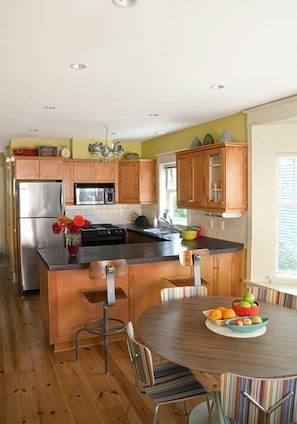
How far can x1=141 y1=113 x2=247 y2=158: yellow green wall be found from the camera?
4.62m

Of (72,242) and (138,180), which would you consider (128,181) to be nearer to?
(138,180)

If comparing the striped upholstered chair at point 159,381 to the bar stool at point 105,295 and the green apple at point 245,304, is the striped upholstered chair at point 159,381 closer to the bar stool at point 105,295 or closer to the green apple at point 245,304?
the green apple at point 245,304

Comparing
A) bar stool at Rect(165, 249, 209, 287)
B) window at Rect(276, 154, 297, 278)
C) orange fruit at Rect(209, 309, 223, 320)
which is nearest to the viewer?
orange fruit at Rect(209, 309, 223, 320)

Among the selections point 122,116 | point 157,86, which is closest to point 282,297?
point 157,86

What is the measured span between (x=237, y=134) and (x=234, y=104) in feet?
1.94

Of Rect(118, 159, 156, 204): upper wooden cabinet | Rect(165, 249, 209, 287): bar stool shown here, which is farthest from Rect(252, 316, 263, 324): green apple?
Rect(118, 159, 156, 204): upper wooden cabinet

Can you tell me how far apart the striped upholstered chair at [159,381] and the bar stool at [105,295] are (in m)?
1.07

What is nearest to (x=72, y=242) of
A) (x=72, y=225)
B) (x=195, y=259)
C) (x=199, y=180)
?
(x=72, y=225)

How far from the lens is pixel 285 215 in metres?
4.35

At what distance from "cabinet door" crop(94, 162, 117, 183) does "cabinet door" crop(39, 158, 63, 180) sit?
66cm

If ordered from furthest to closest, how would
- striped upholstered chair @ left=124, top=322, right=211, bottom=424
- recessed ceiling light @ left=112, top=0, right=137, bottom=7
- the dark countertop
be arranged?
the dark countertop < striped upholstered chair @ left=124, top=322, right=211, bottom=424 < recessed ceiling light @ left=112, top=0, right=137, bottom=7

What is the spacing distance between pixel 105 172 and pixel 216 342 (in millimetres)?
5064

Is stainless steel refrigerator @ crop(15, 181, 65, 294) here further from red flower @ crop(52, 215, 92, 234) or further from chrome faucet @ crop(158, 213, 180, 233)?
red flower @ crop(52, 215, 92, 234)

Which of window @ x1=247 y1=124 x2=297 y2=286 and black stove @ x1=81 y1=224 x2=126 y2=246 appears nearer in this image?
window @ x1=247 y1=124 x2=297 y2=286
